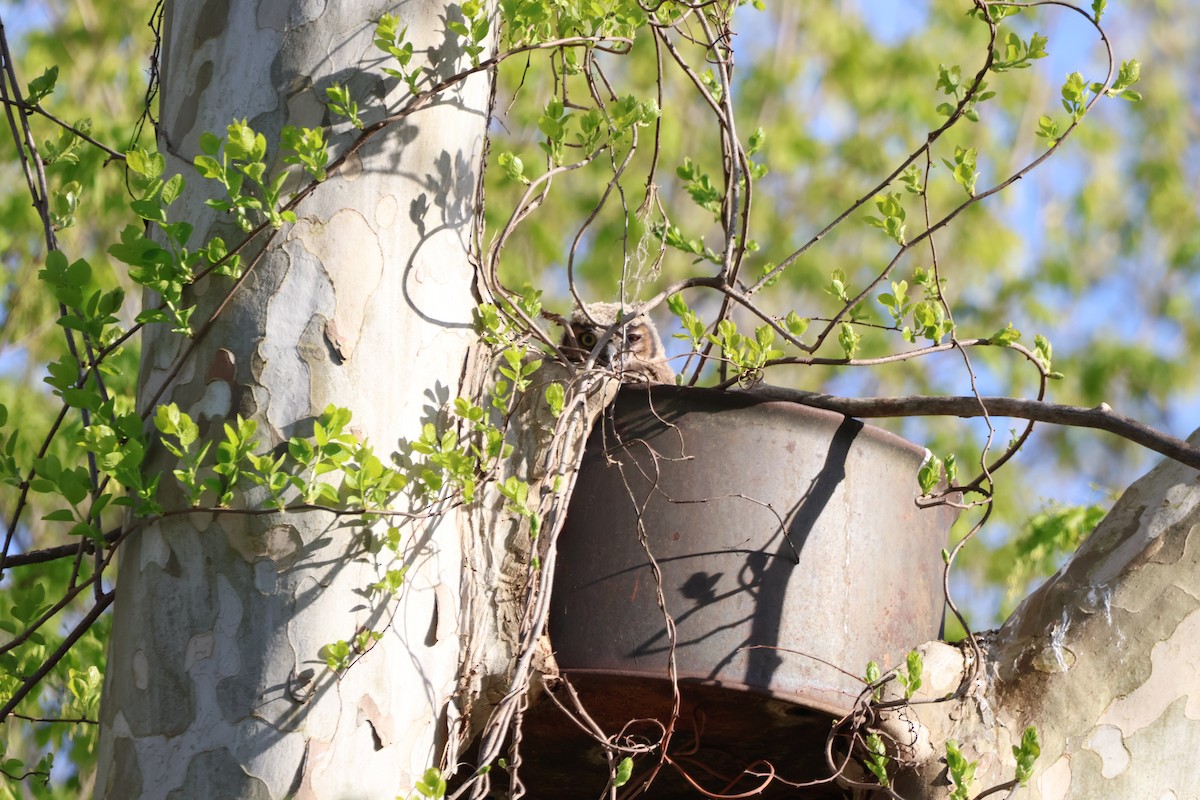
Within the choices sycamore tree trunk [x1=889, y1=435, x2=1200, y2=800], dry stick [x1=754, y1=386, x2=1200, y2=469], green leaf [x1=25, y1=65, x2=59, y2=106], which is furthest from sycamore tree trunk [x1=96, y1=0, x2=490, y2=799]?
sycamore tree trunk [x1=889, y1=435, x2=1200, y2=800]

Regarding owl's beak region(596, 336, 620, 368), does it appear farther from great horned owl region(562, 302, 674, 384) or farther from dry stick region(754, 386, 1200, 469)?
dry stick region(754, 386, 1200, 469)

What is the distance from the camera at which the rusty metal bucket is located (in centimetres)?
210

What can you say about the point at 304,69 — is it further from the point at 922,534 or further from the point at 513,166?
the point at 922,534

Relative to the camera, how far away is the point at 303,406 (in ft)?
5.94

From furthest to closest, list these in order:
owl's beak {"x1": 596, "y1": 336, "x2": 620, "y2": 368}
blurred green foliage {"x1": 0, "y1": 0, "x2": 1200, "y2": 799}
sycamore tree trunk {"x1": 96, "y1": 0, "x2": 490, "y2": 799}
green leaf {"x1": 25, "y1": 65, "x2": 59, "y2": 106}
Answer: blurred green foliage {"x1": 0, "y1": 0, "x2": 1200, "y2": 799} → owl's beak {"x1": 596, "y1": 336, "x2": 620, "y2": 368} → green leaf {"x1": 25, "y1": 65, "x2": 59, "y2": 106} → sycamore tree trunk {"x1": 96, "y1": 0, "x2": 490, "y2": 799}

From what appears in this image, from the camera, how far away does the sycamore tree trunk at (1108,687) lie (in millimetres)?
2125

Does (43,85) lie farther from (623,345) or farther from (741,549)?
(741,549)

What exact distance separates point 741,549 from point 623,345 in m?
0.40

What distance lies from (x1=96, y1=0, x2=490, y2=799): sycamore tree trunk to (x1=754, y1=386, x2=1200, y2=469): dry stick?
2.13 ft

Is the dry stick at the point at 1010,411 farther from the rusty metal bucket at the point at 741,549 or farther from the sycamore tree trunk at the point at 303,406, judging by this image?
the sycamore tree trunk at the point at 303,406

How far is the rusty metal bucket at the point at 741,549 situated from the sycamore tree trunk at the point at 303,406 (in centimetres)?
28

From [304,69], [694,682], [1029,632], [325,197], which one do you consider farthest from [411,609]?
[1029,632]

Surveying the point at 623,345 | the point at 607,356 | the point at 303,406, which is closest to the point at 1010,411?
the point at 623,345

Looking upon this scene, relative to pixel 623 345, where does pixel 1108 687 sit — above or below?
below
